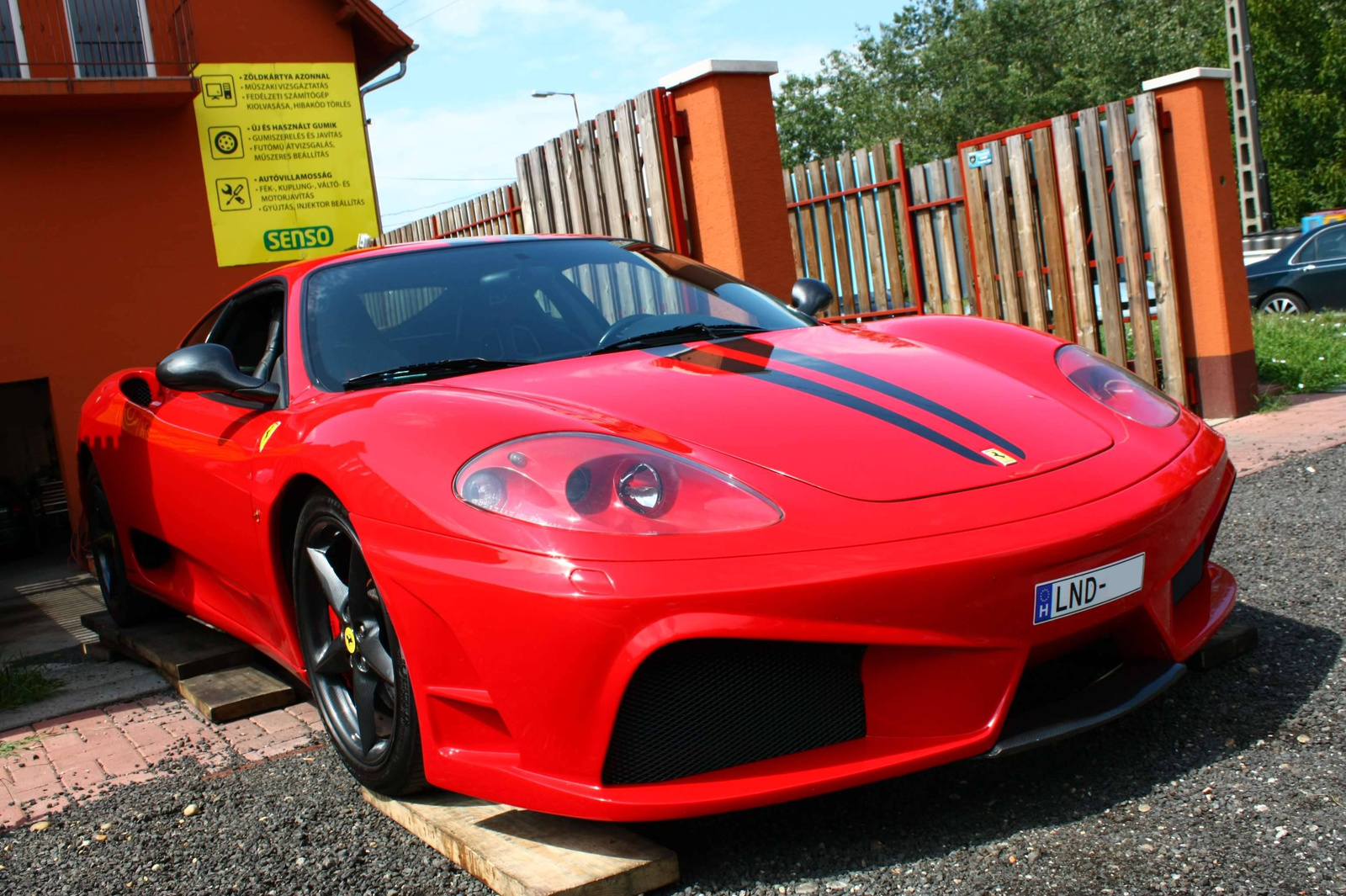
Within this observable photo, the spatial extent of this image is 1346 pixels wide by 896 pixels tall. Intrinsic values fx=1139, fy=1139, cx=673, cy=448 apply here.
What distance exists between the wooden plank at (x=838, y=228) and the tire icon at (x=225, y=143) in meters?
4.39

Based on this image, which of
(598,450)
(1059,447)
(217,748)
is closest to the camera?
(598,450)

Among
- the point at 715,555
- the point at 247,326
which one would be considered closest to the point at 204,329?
the point at 247,326

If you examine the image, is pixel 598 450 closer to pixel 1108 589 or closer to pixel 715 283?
pixel 1108 589

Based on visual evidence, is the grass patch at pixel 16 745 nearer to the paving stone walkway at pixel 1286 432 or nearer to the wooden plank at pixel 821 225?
the paving stone walkway at pixel 1286 432

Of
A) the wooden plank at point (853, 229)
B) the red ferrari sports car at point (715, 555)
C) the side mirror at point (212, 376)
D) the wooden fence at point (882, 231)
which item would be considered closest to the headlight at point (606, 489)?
the red ferrari sports car at point (715, 555)

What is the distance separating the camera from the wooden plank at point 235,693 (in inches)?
129

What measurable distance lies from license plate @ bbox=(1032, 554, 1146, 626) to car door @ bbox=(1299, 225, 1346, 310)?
13.0m

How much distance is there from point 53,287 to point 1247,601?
24.2 feet

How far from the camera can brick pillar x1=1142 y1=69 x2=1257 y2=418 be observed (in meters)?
6.62

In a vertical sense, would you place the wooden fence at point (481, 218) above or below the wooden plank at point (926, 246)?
above

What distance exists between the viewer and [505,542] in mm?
2023

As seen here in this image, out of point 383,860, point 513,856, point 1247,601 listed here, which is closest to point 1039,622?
point 513,856

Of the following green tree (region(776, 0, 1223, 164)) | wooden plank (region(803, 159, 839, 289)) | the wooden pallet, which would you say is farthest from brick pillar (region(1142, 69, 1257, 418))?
green tree (region(776, 0, 1223, 164))

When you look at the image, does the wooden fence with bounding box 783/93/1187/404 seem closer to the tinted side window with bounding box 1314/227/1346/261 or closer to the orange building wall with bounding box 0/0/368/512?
the orange building wall with bounding box 0/0/368/512
